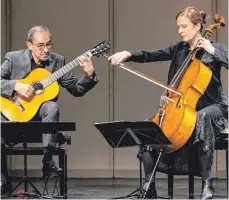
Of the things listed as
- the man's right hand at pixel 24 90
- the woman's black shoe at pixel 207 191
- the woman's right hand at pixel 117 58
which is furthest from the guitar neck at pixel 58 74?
the woman's black shoe at pixel 207 191

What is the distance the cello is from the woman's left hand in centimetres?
9

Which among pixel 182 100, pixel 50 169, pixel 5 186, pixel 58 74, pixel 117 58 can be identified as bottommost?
pixel 5 186

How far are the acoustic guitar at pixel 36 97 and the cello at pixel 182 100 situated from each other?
474 mm

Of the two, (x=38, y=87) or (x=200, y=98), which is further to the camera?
(x=38, y=87)

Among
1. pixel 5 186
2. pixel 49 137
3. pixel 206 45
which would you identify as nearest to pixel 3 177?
A: pixel 5 186

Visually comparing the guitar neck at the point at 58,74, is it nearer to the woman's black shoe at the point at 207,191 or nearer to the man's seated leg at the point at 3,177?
the man's seated leg at the point at 3,177

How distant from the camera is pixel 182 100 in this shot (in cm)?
438

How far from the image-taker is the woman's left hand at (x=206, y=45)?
14.5ft

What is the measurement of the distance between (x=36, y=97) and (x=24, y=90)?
0.38 feet

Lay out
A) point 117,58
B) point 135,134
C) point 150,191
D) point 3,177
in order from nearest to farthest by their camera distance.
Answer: point 135,134
point 150,191
point 117,58
point 3,177

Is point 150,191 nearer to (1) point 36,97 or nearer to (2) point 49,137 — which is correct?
(2) point 49,137

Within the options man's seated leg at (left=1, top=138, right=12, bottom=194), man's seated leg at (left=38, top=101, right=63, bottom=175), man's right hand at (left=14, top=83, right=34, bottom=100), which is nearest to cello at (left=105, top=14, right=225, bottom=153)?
man's seated leg at (left=38, top=101, right=63, bottom=175)

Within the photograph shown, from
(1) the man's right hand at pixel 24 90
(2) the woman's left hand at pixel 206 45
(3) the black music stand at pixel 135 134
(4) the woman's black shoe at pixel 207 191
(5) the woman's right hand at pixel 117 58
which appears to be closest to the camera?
(3) the black music stand at pixel 135 134

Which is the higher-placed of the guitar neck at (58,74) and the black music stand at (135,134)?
the guitar neck at (58,74)
